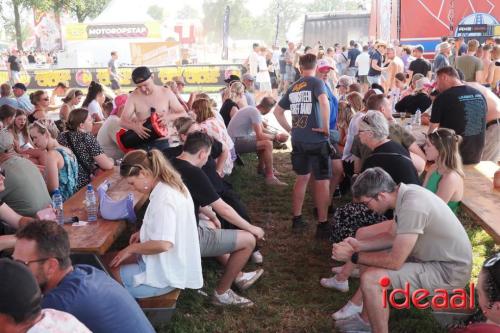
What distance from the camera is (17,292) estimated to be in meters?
1.61

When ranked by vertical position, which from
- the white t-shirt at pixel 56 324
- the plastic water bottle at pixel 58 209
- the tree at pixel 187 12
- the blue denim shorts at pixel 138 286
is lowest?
the blue denim shorts at pixel 138 286

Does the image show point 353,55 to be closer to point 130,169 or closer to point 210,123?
point 210,123

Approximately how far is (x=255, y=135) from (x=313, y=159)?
192 centimetres

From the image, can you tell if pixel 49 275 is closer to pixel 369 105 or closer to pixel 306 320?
pixel 306 320

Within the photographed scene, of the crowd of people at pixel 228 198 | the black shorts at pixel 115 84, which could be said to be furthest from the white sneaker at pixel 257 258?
the black shorts at pixel 115 84

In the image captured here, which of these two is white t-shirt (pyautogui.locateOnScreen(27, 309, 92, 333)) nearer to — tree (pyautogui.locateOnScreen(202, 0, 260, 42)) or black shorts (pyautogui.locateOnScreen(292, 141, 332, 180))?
black shorts (pyautogui.locateOnScreen(292, 141, 332, 180))

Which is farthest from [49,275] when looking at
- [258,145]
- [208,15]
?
[208,15]

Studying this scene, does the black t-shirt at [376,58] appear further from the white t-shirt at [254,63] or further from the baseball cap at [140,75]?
the baseball cap at [140,75]

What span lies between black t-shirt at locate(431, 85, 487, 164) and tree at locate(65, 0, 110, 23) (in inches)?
1329

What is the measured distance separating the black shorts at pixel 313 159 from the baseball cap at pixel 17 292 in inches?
145

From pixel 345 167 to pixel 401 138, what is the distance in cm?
158

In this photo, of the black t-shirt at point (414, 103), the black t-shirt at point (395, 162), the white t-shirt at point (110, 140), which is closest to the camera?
the black t-shirt at point (395, 162)

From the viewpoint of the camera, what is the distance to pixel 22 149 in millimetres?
5383

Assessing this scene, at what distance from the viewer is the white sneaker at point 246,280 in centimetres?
413
